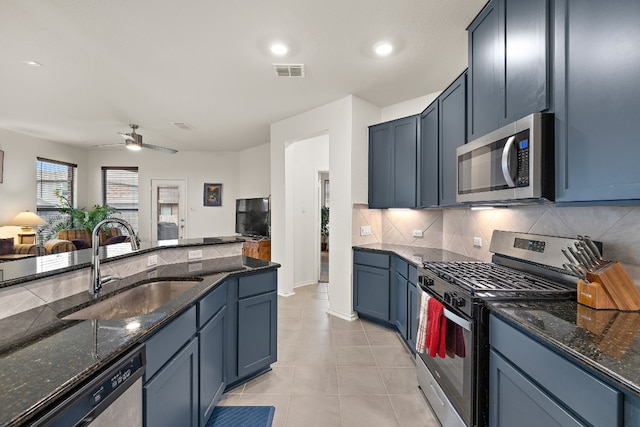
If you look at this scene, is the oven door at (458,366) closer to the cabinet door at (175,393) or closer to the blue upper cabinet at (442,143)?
the blue upper cabinet at (442,143)

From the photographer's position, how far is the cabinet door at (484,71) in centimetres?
178

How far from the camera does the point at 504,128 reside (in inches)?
62.3

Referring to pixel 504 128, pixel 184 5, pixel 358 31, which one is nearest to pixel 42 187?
pixel 184 5

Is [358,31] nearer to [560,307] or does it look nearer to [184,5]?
[184,5]

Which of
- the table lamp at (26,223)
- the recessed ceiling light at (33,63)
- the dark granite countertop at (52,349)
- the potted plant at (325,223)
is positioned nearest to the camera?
the dark granite countertop at (52,349)

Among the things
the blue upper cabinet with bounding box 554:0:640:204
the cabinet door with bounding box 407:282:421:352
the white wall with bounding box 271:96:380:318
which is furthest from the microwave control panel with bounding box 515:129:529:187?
the white wall with bounding box 271:96:380:318

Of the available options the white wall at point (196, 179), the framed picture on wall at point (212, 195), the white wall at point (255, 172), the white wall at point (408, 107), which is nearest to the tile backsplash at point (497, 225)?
the white wall at point (408, 107)

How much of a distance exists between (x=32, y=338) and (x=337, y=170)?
3.09 m

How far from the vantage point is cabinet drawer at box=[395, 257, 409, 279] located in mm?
2742

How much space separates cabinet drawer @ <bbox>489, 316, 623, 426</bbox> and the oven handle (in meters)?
0.18

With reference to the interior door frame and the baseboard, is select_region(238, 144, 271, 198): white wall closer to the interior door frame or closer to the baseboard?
the interior door frame

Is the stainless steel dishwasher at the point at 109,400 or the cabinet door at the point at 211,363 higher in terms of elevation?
the stainless steel dishwasher at the point at 109,400

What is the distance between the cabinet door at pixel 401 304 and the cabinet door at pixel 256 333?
1.27 meters

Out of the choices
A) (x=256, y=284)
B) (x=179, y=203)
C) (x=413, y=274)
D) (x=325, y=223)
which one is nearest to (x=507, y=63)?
(x=413, y=274)
